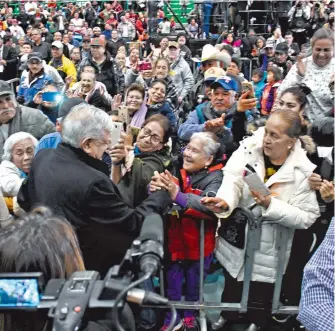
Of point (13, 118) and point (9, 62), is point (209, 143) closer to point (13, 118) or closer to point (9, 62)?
point (13, 118)

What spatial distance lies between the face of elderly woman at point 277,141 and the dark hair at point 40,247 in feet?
5.52

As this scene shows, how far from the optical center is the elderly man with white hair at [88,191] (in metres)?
2.33

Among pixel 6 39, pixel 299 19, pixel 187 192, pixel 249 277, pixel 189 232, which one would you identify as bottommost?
pixel 249 277

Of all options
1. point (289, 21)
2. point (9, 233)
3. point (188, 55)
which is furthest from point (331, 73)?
point (289, 21)

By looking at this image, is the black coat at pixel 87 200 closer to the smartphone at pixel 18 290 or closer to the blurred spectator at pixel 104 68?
the smartphone at pixel 18 290

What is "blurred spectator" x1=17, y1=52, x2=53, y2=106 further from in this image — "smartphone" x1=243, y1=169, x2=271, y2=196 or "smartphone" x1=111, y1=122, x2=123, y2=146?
"smartphone" x1=243, y1=169, x2=271, y2=196

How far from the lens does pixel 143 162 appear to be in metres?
3.16

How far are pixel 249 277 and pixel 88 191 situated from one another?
121 centimetres

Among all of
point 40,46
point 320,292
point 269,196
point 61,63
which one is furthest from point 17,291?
point 40,46

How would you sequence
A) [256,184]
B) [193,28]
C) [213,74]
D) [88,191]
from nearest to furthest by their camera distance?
[88,191]
[256,184]
[213,74]
[193,28]

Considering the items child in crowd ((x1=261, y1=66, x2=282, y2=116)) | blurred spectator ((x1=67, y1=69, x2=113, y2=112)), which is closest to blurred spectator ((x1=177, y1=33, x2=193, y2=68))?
child in crowd ((x1=261, y1=66, x2=282, y2=116))

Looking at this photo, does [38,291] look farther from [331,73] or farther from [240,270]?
[331,73]

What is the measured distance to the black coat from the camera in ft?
7.64

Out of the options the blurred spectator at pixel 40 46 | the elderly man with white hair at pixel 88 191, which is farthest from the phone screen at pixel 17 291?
the blurred spectator at pixel 40 46
